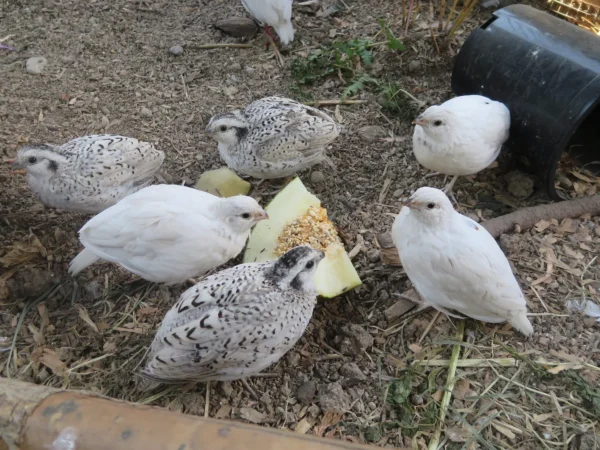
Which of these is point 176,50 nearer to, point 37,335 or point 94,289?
point 94,289

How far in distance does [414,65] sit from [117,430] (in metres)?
3.94

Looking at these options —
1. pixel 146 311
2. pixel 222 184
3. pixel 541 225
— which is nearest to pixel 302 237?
pixel 222 184

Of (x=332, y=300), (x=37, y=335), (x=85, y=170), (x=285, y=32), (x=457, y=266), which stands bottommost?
(x=37, y=335)

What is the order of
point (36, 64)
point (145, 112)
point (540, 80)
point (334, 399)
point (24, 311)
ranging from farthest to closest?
point (36, 64) < point (145, 112) < point (540, 80) < point (24, 311) < point (334, 399)

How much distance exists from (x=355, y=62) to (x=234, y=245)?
246cm

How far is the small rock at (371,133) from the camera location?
13.7 feet

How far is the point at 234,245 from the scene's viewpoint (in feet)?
10.00

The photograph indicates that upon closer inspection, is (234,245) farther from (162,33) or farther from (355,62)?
(162,33)

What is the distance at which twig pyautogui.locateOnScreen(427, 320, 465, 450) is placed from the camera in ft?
8.26

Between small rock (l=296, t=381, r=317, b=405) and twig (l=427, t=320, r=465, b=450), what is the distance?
24.7 inches

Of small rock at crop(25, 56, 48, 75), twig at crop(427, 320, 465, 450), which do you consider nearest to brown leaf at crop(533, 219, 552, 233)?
twig at crop(427, 320, 465, 450)

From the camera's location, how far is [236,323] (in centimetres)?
243

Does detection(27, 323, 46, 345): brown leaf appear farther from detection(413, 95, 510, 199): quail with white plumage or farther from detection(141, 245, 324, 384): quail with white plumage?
detection(413, 95, 510, 199): quail with white plumage

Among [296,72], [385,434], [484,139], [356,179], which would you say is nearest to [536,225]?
[484,139]
